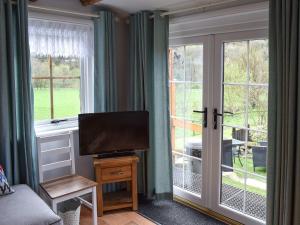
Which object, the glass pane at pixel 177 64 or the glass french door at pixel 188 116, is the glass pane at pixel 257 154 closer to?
the glass french door at pixel 188 116

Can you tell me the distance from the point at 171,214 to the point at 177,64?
5.34 ft

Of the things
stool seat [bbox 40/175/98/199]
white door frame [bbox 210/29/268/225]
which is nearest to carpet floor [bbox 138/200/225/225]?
white door frame [bbox 210/29/268/225]

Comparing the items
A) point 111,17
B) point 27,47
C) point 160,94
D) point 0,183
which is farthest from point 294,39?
point 0,183

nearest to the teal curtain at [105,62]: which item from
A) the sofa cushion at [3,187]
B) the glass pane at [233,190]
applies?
the sofa cushion at [3,187]

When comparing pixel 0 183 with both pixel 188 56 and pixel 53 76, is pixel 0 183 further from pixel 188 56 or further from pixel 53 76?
pixel 188 56

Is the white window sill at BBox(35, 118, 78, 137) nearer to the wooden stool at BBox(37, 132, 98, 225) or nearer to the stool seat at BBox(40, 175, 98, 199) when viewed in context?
the wooden stool at BBox(37, 132, 98, 225)

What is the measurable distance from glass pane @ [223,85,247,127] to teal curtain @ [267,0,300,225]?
50 centimetres

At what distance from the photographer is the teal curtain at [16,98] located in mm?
2633

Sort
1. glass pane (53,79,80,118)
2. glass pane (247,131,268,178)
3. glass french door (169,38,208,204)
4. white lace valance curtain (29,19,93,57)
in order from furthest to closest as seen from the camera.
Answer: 1. glass pane (53,79,80,118)
2. glass french door (169,38,208,204)
3. white lace valance curtain (29,19,93,57)
4. glass pane (247,131,268,178)

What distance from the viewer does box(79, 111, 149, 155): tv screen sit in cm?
311

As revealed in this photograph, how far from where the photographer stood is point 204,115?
3.16 meters

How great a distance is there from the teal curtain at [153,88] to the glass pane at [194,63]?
0.23 meters

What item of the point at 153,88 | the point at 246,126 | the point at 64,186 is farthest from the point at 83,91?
the point at 246,126

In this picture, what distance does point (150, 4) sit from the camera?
10.2ft
